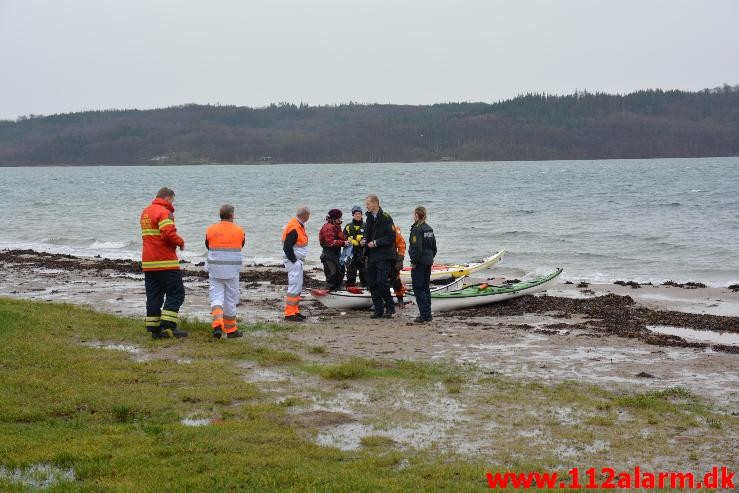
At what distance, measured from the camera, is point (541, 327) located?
14.1m

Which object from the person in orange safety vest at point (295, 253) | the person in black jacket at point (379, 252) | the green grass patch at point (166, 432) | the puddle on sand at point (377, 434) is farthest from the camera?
the person in black jacket at point (379, 252)

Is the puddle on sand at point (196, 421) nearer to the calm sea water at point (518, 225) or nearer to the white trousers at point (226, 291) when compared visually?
the white trousers at point (226, 291)

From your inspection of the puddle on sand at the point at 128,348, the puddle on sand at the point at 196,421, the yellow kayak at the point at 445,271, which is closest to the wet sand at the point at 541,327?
the yellow kayak at the point at 445,271

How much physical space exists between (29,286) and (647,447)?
15.9 meters

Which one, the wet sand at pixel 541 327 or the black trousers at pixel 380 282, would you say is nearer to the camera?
the wet sand at pixel 541 327

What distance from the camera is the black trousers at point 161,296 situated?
37.9ft

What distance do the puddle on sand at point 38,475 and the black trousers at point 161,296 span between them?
17.8ft

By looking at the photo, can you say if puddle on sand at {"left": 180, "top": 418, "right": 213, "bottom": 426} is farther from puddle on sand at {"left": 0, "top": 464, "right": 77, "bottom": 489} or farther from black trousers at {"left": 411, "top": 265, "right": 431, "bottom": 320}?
black trousers at {"left": 411, "top": 265, "right": 431, "bottom": 320}

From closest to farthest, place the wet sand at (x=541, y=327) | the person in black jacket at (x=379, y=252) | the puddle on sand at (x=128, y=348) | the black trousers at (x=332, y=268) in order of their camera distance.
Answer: the puddle on sand at (x=128, y=348) < the wet sand at (x=541, y=327) < the person in black jacket at (x=379, y=252) < the black trousers at (x=332, y=268)

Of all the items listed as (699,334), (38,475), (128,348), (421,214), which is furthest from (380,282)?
(38,475)

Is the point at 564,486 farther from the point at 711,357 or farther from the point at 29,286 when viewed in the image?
the point at 29,286

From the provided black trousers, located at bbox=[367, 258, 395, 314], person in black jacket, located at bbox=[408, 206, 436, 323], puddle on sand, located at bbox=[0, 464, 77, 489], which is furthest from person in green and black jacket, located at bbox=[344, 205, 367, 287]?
puddle on sand, located at bbox=[0, 464, 77, 489]

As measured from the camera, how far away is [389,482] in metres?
5.90

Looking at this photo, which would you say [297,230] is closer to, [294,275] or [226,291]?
[294,275]
